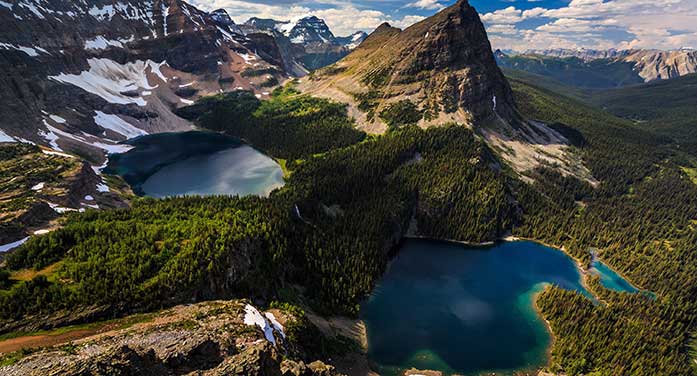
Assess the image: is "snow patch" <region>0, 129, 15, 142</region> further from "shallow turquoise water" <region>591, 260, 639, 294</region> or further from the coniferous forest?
"shallow turquoise water" <region>591, 260, 639, 294</region>

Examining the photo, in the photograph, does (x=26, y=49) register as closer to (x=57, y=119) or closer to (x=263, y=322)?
(x=57, y=119)

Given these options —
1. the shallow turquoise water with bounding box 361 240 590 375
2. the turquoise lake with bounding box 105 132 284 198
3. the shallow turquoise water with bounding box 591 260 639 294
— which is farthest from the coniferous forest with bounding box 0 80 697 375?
the turquoise lake with bounding box 105 132 284 198

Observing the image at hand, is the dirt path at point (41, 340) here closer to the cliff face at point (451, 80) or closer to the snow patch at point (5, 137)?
the snow patch at point (5, 137)

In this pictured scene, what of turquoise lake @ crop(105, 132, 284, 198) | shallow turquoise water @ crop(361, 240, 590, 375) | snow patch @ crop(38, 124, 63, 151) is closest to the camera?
shallow turquoise water @ crop(361, 240, 590, 375)

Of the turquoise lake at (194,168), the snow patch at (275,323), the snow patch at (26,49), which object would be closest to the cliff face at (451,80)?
the turquoise lake at (194,168)

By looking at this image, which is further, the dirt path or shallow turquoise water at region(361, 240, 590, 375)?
shallow turquoise water at region(361, 240, 590, 375)

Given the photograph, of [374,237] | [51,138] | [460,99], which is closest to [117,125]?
[51,138]
